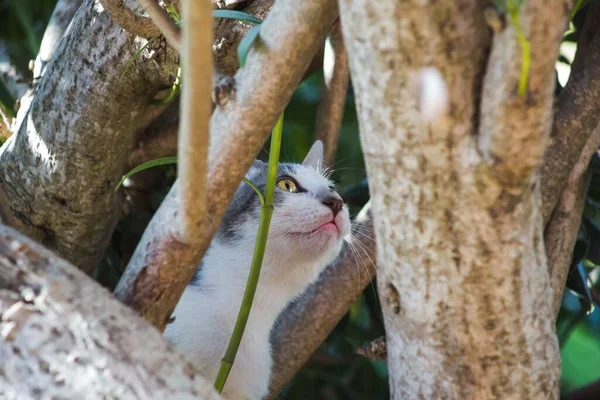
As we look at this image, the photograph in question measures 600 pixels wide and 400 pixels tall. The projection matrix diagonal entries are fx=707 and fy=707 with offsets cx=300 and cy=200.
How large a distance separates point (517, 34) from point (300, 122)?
231 centimetres

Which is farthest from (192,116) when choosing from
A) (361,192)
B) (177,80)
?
(361,192)

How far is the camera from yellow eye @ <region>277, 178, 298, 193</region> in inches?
84.4

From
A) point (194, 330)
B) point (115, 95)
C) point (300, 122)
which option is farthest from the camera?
point (300, 122)

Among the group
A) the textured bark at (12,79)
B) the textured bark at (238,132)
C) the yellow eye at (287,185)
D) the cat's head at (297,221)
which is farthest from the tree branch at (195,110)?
the textured bark at (12,79)

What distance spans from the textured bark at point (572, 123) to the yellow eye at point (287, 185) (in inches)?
28.3

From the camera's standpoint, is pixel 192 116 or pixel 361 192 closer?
pixel 192 116

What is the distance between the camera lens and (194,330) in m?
2.01

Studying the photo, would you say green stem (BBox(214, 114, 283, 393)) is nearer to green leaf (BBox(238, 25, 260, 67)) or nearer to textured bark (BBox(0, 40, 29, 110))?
green leaf (BBox(238, 25, 260, 67))

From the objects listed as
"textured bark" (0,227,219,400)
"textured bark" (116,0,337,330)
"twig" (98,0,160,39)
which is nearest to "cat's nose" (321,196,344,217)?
"twig" (98,0,160,39)

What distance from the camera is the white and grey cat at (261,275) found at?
201 cm

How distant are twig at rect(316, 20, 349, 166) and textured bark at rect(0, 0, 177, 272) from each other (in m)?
0.67

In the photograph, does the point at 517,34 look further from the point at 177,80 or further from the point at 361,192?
the point at 361,192

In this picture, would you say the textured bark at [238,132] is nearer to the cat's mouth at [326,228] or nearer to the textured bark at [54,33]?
the cat's mouth at [326,228]

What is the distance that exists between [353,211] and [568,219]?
91 centimetres
